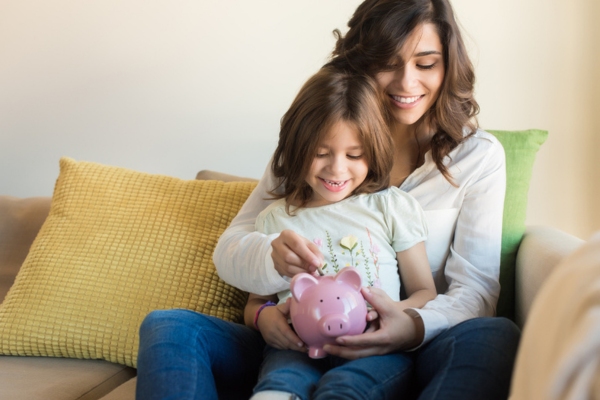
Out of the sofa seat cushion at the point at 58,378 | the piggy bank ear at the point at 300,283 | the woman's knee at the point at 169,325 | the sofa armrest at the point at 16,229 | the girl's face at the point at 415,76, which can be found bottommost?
the sofa seat cushion at the point at 58,378

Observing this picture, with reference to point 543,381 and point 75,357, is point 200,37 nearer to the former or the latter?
point 75,357

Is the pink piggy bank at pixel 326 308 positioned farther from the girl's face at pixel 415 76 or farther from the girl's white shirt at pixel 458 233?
the girl's face at pixel 415 76

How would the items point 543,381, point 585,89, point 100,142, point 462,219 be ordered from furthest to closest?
1. point 100,142
2. point 585,89
3. point 462,219
4. point 543,381

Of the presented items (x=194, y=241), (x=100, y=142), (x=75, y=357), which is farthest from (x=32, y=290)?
(x=100, y=142)

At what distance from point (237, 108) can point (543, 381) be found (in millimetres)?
1577

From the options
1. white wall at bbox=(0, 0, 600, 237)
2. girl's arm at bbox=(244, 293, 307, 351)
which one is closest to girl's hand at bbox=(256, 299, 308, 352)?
girl's arm at bbox=(244, 293, 307, 351)

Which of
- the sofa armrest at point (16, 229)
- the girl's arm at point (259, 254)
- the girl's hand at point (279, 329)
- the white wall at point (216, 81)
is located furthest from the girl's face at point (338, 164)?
the sofa armrest at point (16, 229)

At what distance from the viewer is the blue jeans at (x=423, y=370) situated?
1.00 m

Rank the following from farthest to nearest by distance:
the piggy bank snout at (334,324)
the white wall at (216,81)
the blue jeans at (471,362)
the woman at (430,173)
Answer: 1. the white wall at (216,81)
2. the woman at (430,173)
3. the piggy bank snout at (334,324)
4. the blue jeans at (471,362)

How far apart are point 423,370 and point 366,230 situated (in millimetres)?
305

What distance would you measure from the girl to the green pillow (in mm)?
A: 240

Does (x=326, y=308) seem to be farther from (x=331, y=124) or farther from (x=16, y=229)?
(x=16, y=229)

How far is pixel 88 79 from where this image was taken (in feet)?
7.32

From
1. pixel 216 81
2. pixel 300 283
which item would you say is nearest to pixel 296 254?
pixel 300 283
